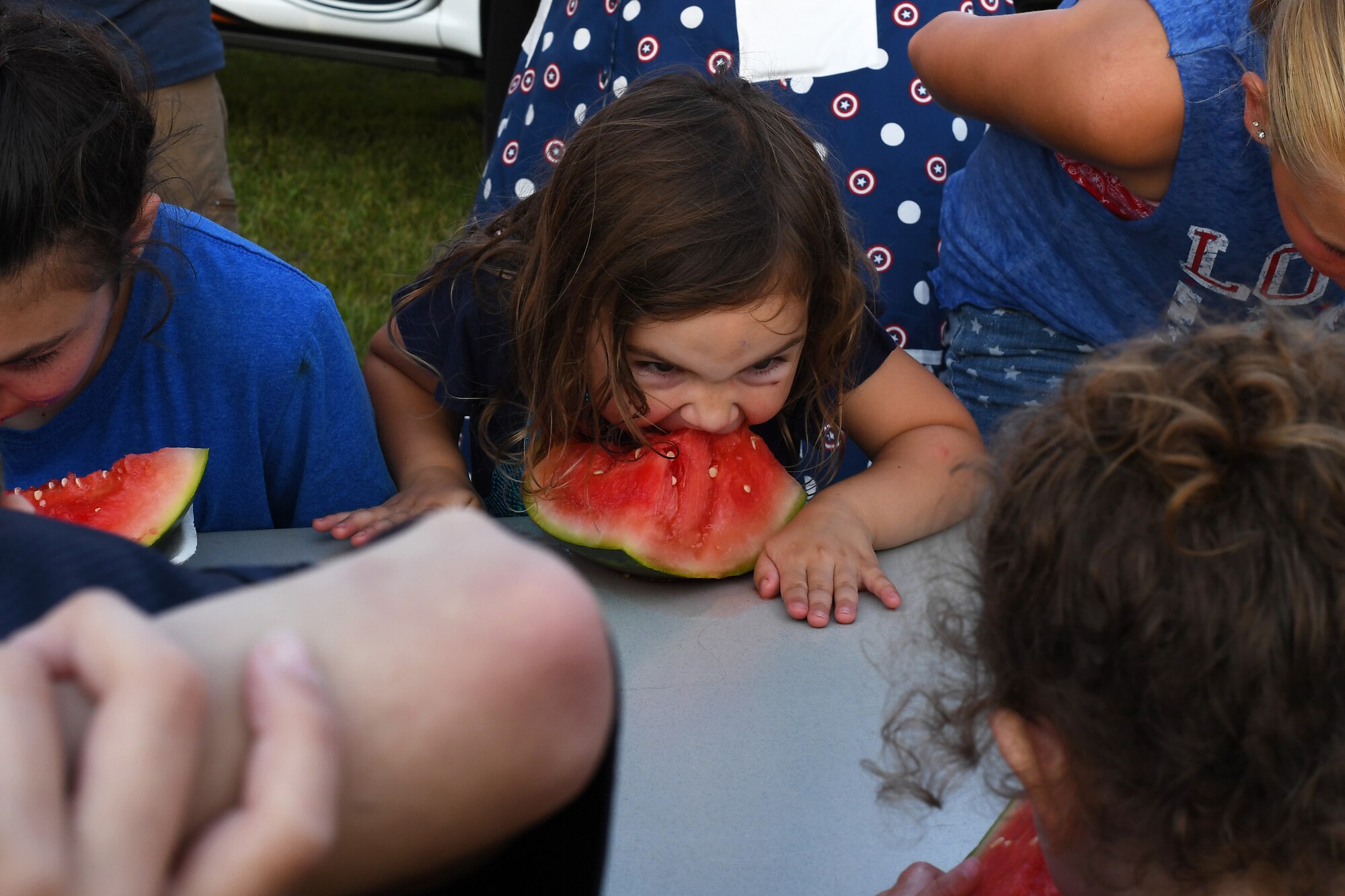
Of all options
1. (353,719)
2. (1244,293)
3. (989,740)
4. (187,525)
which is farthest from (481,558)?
(1244,293)

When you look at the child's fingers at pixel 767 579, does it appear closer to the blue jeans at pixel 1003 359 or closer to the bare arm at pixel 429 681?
the blue jeans at pixel 1003 359

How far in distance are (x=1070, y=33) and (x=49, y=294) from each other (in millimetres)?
1415

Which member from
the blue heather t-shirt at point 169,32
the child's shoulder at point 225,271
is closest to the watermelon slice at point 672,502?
the child's shoulder at point 225,271

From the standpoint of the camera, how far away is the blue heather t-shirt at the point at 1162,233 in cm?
162

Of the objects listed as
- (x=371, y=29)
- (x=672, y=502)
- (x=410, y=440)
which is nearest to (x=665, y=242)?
(x=672, y=502)

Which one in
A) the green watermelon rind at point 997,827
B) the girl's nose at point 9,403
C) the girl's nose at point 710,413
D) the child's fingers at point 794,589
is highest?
the girl's nose at point 9,403

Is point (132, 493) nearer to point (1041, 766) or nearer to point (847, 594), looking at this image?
point (847, 594)

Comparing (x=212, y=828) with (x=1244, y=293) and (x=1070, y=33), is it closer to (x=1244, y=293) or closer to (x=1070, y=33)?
(x=1070, y=33)

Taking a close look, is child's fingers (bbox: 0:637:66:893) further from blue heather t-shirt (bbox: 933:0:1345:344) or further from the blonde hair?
the blonde hair

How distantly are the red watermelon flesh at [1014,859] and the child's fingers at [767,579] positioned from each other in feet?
1.61

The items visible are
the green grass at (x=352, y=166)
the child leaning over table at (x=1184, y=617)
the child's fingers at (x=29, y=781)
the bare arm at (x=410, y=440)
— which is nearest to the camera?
the child's fingers at (x=29, y=781)

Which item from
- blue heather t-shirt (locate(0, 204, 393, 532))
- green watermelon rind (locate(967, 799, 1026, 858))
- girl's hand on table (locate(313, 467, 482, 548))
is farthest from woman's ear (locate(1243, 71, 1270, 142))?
blue heather t-shirt (locate(0, 204, 393, 532))

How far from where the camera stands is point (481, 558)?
54cm

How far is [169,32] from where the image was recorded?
2611 millimetres
